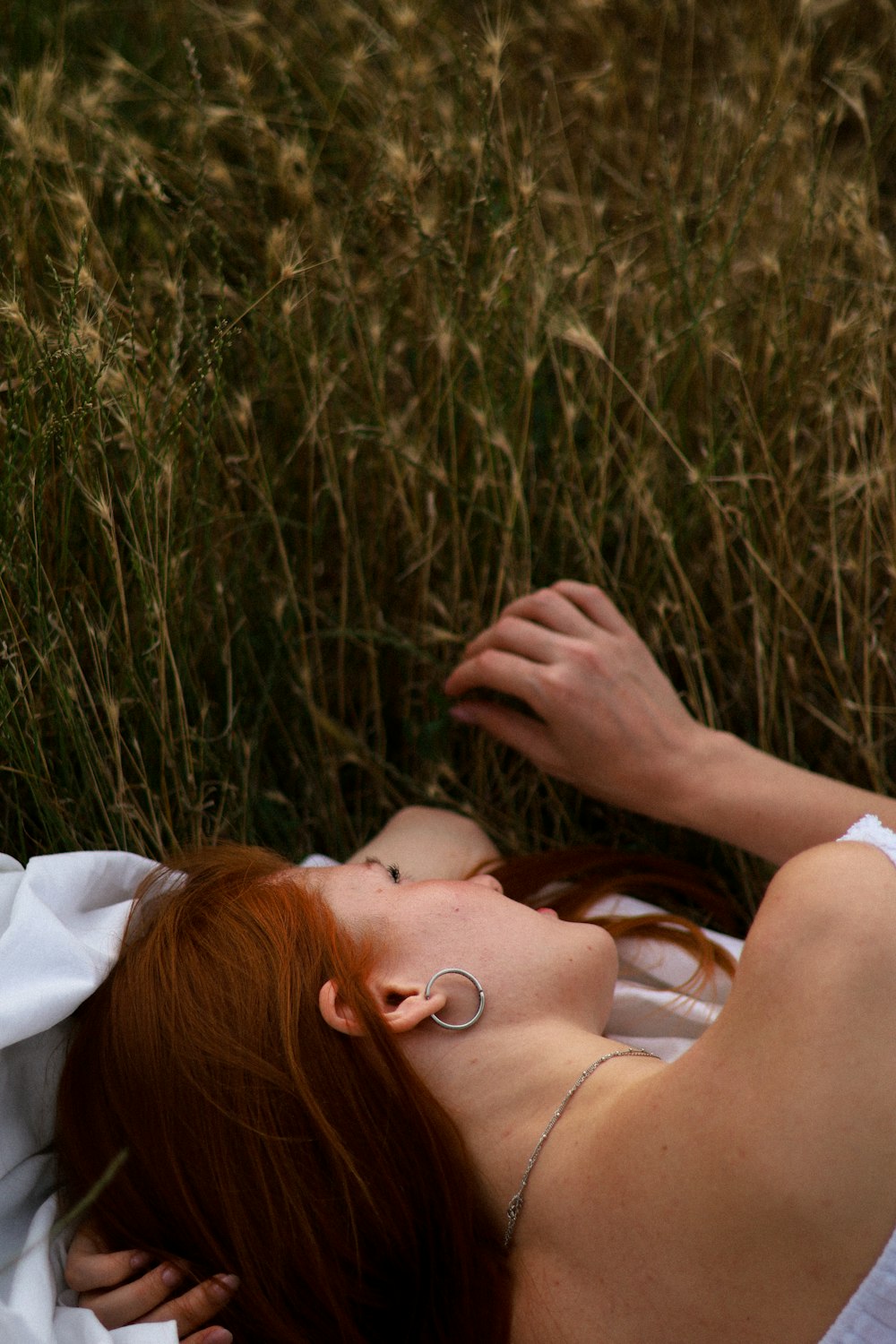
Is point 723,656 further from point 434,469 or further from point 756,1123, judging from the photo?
point 756,1123

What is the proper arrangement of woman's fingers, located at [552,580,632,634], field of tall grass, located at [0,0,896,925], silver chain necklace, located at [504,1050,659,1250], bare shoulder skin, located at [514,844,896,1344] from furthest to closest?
woman's fingers, located at [552,580,632,634] → field of tall grass, located at [0,0,896,925] → silver chain necklace, located at [504,1050,659,1250] → bare shoulder skin, located at [514,844,896,1344]

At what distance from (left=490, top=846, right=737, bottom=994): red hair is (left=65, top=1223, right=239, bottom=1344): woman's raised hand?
31.9 inches

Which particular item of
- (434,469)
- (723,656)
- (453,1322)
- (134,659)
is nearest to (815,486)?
(723,656)

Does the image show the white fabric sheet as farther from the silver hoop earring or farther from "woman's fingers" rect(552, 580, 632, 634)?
"woman's fingers" rect(552, 580, 632, 634)

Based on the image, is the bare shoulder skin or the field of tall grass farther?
the field of tall grass

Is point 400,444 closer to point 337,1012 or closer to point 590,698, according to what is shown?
point 590,698

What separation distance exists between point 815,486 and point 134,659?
137 centimetres

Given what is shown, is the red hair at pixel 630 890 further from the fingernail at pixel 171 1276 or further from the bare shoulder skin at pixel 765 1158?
the fingernail at pixel 171 1276

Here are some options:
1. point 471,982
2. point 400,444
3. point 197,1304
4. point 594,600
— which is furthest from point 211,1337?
point 400,444

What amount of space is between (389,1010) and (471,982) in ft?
0.36

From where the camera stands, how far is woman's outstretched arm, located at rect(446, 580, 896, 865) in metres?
1.94

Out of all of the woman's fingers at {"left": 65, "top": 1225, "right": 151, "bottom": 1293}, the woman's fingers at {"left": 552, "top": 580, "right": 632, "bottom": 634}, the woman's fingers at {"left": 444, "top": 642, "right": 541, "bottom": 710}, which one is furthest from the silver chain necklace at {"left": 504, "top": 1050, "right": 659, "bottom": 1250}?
the woman's fingers at {"left": 552, "top": 580, "right": 632, "bottom": 634}

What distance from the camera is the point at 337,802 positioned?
2.30 meters

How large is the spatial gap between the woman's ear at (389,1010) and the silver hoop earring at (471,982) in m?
0.01
